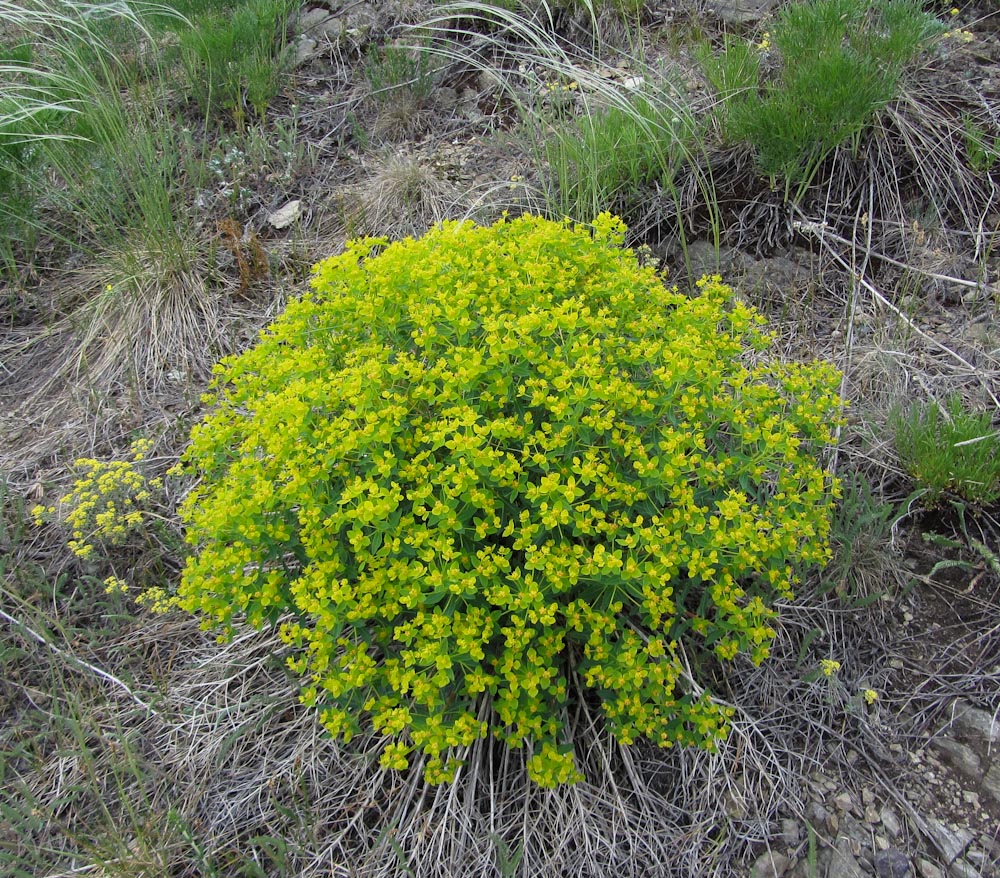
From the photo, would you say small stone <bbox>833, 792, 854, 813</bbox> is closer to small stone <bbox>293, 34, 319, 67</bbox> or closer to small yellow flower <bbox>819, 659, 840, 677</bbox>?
small yellow flower <bbox>819, 659, 840, 677</bbox>

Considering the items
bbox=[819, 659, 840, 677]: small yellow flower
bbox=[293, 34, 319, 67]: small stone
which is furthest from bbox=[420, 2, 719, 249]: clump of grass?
bbox=[819, 659, 840, 677]: small yellow flower

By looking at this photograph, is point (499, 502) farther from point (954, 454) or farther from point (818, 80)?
point (818, 80)

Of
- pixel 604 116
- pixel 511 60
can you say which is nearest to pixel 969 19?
pixel 604 116

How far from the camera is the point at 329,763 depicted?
2.16 meters

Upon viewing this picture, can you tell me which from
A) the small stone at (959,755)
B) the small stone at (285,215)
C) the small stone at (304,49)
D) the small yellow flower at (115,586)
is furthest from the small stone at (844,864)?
the small stone at (304,49)

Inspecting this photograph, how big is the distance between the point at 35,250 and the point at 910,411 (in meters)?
4.09

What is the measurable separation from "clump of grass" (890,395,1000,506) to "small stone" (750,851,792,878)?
1119 millimetres

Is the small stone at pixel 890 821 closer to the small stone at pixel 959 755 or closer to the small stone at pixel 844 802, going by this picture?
the small stone at pixel 844 802

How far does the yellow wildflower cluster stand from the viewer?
264cm

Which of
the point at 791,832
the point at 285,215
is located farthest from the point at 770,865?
the point at 285,215

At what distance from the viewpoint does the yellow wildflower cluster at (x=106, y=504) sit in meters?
2.64

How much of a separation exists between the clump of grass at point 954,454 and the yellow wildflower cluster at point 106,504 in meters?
2.50

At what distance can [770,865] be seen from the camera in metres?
1.94

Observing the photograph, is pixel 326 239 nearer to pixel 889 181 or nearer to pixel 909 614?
pixel 889 181
